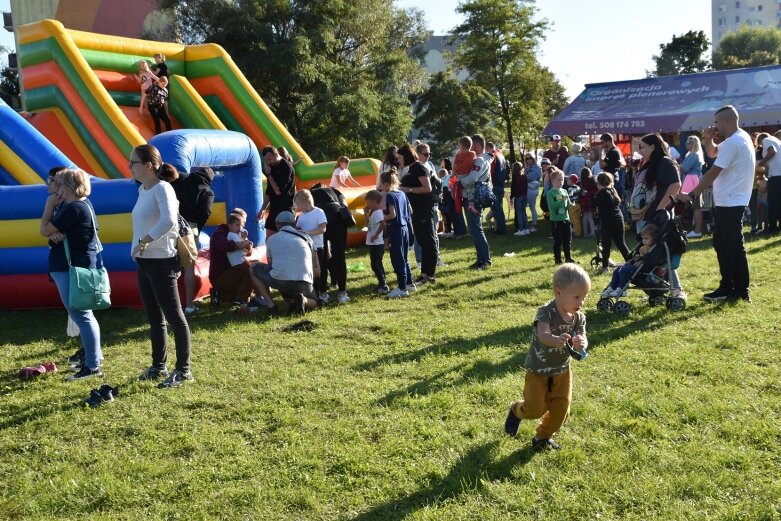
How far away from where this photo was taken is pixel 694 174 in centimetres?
1177

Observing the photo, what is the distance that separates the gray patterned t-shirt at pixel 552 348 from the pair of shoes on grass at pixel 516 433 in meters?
0.43

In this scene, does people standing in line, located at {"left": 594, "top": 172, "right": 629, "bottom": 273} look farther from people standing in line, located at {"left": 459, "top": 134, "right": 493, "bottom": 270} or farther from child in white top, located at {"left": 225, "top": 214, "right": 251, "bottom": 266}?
child in white top, located at {"left": 225, "top": 214, "right": 251, "bottom": 266}

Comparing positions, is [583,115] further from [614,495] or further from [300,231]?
[614,495]

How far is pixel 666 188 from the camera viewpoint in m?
7.20

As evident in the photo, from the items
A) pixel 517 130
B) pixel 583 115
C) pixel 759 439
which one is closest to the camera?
pixel 759 439

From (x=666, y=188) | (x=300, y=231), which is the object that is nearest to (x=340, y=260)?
(x=300, y=231)

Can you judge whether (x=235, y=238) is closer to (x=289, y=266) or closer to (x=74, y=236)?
(x=289, y=266)

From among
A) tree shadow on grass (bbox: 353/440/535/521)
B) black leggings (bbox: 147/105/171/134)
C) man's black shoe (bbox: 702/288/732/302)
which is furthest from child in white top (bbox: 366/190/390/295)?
black leggings (bbox: 147/105/171/134)

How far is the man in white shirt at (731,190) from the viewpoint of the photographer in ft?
22.1

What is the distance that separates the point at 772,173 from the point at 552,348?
9.28 m

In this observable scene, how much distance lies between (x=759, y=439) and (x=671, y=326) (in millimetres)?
2492

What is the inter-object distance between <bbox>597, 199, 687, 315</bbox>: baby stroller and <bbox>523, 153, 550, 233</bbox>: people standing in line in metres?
7.01

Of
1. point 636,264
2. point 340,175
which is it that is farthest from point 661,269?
point 340,175

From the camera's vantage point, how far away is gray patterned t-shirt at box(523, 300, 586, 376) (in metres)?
3.79
